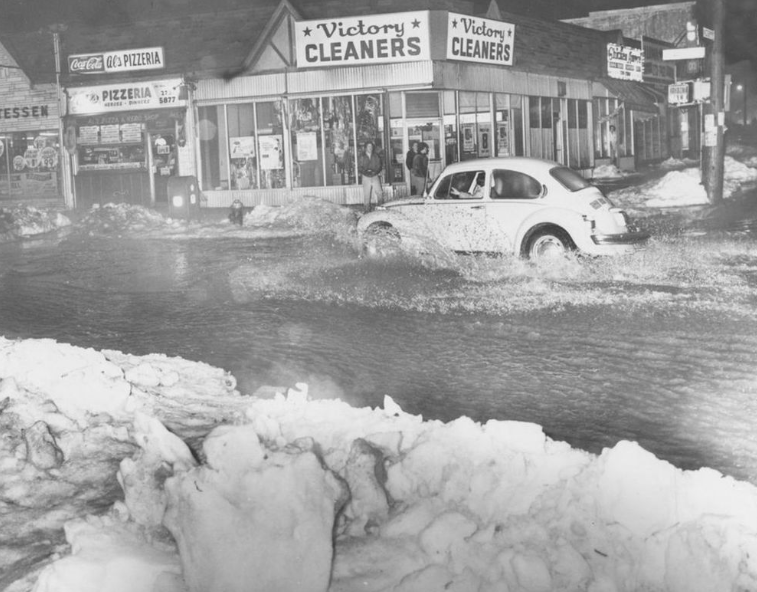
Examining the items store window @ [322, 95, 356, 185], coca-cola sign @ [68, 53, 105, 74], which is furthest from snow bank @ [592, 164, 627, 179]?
coca-cola sign @ [68, 53, 105, 74]

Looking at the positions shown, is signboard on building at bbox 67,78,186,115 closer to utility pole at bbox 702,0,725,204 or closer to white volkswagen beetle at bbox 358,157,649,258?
utility pole at bbox 702,0,725,204

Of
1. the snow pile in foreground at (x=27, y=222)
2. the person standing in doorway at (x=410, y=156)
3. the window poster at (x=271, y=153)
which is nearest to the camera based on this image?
the snow pile in foreground at (x=27, y=222)

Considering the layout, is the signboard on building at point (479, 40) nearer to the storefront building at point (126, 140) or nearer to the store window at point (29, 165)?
the storefront building at point (126, 140)

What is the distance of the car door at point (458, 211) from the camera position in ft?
42.6

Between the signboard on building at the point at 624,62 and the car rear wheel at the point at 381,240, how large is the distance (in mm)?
25332

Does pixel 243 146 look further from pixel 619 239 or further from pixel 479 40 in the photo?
pixel 619 239

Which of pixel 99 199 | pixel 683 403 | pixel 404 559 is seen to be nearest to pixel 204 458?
pixel 404 559

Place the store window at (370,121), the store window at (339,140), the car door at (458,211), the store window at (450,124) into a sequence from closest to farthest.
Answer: the car door at (458,211) < the store window at (370,121) < the store window at (339,140) < the store window at (450,124)

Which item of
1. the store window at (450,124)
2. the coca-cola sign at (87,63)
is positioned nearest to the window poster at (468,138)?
the store window at (450,124)

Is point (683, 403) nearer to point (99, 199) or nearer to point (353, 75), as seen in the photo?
point (353, 75)

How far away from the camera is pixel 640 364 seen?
7.57 m

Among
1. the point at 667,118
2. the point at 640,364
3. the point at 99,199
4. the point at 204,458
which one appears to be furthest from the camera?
the point at 667,118

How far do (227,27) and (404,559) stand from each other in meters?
25.7

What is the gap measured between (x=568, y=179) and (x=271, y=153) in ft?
51.9
